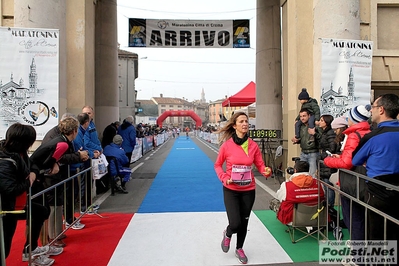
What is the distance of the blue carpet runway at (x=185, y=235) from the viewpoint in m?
4.18

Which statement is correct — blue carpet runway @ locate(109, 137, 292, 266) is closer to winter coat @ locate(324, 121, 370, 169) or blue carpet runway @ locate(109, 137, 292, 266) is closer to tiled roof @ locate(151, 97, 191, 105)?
winter coat @ locate(324, 121, 370, 169)

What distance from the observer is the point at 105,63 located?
1215 centimetres

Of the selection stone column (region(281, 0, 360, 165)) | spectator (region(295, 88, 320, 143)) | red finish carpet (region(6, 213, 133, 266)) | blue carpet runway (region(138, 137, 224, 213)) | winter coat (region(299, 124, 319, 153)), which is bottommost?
red finish carpet (region(6, 213, 133, 266))

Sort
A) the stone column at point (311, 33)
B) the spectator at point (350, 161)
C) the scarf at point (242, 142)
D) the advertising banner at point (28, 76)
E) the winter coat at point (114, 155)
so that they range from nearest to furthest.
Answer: the spectator at point (350, 161), the scarf at point (242, 142), the advertising banner at point (28, 76), the stone column at point (311, 33), the winter coat at point (114, 155)

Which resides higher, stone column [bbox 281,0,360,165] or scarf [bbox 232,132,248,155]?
stone column [bbox 281,0,360,165]

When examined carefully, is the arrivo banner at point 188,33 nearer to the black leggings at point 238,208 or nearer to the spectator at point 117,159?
the spectator at point 117,159

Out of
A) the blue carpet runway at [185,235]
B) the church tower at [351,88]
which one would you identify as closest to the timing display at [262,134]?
the blue carpet runway at [185,235]

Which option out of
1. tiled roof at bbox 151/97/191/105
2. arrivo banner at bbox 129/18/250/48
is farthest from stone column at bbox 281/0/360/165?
tiled roof at bbox 151/97/191/105

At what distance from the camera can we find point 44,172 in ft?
14.0

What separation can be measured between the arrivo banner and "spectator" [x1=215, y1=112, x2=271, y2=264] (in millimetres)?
10733

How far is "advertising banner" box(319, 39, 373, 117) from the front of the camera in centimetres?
692

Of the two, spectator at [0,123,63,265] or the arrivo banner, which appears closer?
spectator at [0,123,63,265]

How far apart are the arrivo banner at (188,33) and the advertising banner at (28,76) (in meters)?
7.62

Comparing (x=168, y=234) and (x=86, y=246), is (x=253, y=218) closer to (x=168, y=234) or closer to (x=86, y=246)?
(x=168, y=234)
